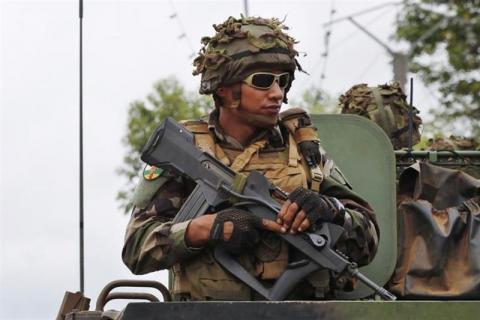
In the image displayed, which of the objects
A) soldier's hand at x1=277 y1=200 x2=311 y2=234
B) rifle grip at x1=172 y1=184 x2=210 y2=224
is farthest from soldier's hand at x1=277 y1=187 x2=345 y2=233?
rifle grip at x1=172 y1=184 x2=210 y2=224

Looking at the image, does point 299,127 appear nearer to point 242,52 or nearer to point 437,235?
point 242,52

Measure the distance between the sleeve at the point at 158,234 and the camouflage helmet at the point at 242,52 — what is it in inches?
19.2

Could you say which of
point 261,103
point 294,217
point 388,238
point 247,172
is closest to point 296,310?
point 294,217

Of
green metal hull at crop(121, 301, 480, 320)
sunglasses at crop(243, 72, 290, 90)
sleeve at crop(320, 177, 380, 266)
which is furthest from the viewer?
sunglasses at crop(243, 72, 290, 90)

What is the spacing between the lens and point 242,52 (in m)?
8.30

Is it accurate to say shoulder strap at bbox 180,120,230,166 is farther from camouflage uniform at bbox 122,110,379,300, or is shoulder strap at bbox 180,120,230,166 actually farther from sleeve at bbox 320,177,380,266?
sleeve at bbox 320,177,380,266

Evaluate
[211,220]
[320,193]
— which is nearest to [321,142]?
[320,193]

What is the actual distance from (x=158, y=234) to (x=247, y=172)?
535 millimetres

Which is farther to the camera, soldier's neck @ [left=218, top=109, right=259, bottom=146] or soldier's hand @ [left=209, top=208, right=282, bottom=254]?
soldier's neck @ [left=218, top=109, right=259, bottom=146]

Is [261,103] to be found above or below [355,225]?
above

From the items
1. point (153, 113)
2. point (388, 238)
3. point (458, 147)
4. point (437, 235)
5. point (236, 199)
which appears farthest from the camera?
point (153, 113)

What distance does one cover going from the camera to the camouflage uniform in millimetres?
8078

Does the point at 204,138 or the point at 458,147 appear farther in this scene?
the point at 458,147

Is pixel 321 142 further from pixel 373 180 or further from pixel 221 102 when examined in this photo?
pixel 221 102
